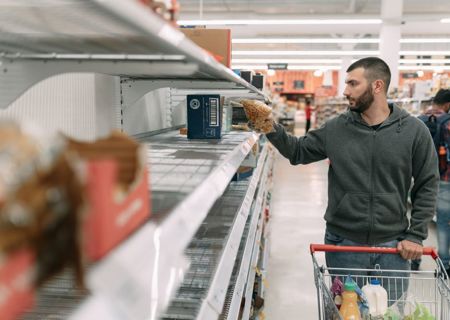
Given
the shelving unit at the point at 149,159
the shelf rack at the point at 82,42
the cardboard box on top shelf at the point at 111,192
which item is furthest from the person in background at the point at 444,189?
the cardboard box on top shelf at the point at 111,192

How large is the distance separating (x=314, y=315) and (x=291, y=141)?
63.0 inches

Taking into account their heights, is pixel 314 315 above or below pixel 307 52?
below

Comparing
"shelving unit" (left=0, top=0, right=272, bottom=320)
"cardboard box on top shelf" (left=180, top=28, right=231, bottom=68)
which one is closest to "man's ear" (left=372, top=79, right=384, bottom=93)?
"cardboard box on top shelf" (left=180, top=28, right=231, bottom=68)

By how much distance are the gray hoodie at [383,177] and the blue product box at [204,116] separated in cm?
73

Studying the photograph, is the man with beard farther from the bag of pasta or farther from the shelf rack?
the shelf rack

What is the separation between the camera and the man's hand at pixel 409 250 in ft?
7.94

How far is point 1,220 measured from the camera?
0.45 meters

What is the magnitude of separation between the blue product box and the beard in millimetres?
819

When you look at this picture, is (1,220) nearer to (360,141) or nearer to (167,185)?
(167,185)

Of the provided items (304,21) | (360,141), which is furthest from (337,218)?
(304,21)

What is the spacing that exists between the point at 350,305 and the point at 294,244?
3599 millimetres

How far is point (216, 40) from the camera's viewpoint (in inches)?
105

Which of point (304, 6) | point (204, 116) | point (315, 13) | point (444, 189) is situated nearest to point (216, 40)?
point (204, 116)

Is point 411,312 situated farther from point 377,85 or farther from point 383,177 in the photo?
point 377,85
